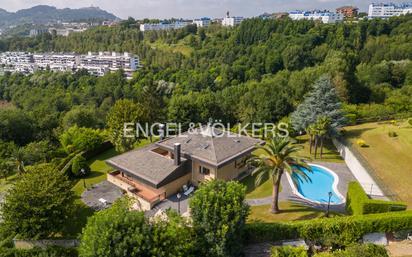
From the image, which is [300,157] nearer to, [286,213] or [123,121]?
[286,213]

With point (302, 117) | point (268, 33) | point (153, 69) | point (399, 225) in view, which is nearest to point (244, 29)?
point (268, 33)

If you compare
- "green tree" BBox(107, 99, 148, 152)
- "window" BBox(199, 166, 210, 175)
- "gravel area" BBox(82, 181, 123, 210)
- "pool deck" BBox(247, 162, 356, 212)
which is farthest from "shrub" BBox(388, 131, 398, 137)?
"gravel area" BBox(82, 181, 123, 210)

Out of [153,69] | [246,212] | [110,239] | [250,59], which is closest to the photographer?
[110,239]

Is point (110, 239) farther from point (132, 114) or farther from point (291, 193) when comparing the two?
point (132, 114)

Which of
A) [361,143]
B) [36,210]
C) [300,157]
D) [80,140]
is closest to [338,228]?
[300,157]

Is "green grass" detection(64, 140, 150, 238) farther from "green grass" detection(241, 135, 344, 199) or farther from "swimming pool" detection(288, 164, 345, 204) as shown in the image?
"swimming pool" detection(288, 164, 345, 204)

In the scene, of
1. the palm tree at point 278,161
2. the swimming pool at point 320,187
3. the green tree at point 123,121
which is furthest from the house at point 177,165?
the swimming pool at point 320,187

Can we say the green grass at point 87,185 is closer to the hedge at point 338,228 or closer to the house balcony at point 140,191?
the house balcony at point 140,191
